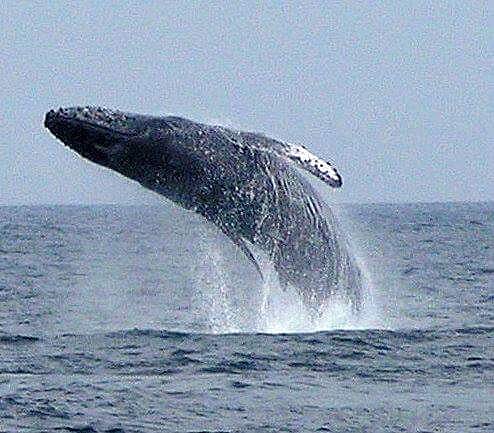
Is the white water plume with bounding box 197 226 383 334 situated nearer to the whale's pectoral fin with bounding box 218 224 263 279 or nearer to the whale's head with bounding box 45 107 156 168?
the whale's pectoral fin with bounding box 218 224 263 279

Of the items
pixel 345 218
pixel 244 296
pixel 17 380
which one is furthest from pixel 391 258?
pixel 17 380

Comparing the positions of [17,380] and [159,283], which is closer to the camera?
[17,380]

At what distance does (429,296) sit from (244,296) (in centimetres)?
398

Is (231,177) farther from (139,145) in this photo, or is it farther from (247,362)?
(247,362)

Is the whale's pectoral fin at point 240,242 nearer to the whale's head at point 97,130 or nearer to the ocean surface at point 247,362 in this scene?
the ocean surface at point 247,362

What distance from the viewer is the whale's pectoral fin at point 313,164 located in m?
11.9

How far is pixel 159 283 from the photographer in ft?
→ 87.4

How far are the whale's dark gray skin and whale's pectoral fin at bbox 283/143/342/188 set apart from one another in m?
0.01

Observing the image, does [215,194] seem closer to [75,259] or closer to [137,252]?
[75,259]

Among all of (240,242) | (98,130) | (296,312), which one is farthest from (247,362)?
(98,130)

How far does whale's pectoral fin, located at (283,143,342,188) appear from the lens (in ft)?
39.2

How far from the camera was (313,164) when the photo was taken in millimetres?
12125

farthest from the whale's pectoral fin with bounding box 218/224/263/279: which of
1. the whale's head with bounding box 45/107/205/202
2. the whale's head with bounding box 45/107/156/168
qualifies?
Answer: the whale's head with bounding box 45/107/156/168

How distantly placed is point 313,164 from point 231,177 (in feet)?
3.01
